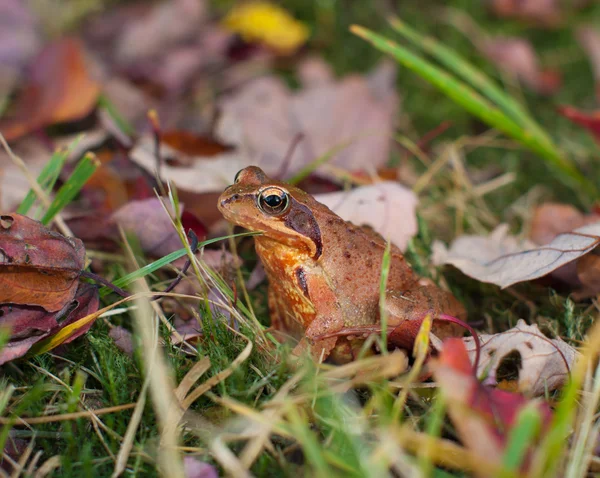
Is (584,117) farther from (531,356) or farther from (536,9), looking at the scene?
(536,9)

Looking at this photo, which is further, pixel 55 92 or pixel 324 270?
pixel 55 92

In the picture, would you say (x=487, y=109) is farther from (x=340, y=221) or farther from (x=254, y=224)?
(x=254, y=224)

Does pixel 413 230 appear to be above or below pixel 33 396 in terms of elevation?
below

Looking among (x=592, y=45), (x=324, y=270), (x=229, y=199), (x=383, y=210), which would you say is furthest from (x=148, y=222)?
(x=592, y=45)

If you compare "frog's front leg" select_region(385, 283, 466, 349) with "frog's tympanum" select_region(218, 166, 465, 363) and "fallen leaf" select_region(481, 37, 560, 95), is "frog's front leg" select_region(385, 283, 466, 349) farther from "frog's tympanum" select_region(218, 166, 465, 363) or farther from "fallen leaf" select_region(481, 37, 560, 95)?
"fallen leaf" select_region(481, 37, 560, 95)

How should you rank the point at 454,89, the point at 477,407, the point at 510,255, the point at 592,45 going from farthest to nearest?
the point at 592,45 → the point at 454,89 → the point at 510,255 → the point at 477,407

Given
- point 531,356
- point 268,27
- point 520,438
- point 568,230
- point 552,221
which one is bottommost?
point 552,221

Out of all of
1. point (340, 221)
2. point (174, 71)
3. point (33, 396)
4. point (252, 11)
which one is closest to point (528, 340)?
point (340, 221)
